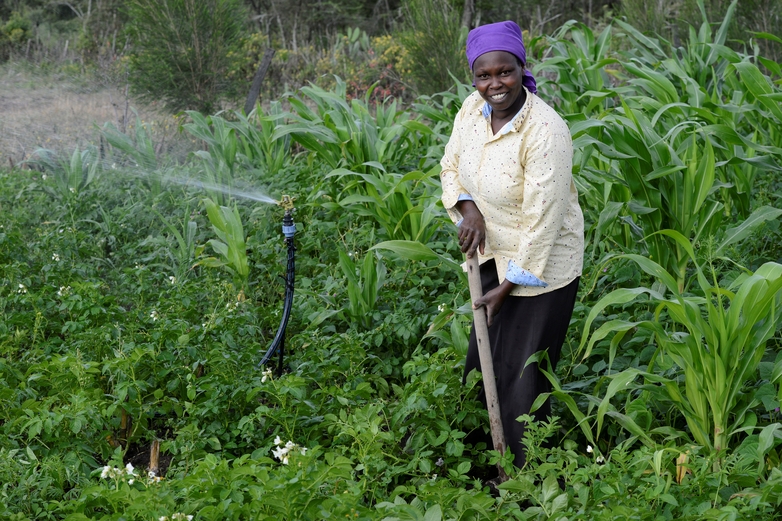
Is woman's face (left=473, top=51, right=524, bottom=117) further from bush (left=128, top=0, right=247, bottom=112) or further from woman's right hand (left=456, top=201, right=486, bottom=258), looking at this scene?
bush (left=128, top=0, right=247, bottom=112)

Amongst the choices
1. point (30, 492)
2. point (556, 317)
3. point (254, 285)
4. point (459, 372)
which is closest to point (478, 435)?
point (459, 372)

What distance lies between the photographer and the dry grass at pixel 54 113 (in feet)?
21.4

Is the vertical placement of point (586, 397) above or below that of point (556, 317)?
below

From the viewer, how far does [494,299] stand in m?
2.24

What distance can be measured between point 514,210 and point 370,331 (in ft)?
3.44

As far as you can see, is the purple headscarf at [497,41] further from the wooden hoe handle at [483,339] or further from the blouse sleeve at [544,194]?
the wooden hoe handle at [483,339]

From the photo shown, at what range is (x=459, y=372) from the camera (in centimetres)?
277

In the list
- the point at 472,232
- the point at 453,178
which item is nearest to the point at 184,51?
the point at 453,178

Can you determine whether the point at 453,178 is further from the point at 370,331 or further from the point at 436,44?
the point at 436,44

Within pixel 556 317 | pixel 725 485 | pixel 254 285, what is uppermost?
pixel 556 317

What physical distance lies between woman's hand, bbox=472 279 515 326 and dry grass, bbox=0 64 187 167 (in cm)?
402

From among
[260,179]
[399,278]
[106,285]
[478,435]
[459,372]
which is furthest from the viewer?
[260,179]

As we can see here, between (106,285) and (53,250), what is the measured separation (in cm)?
38

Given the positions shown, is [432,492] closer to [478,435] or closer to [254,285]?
[478,435]
